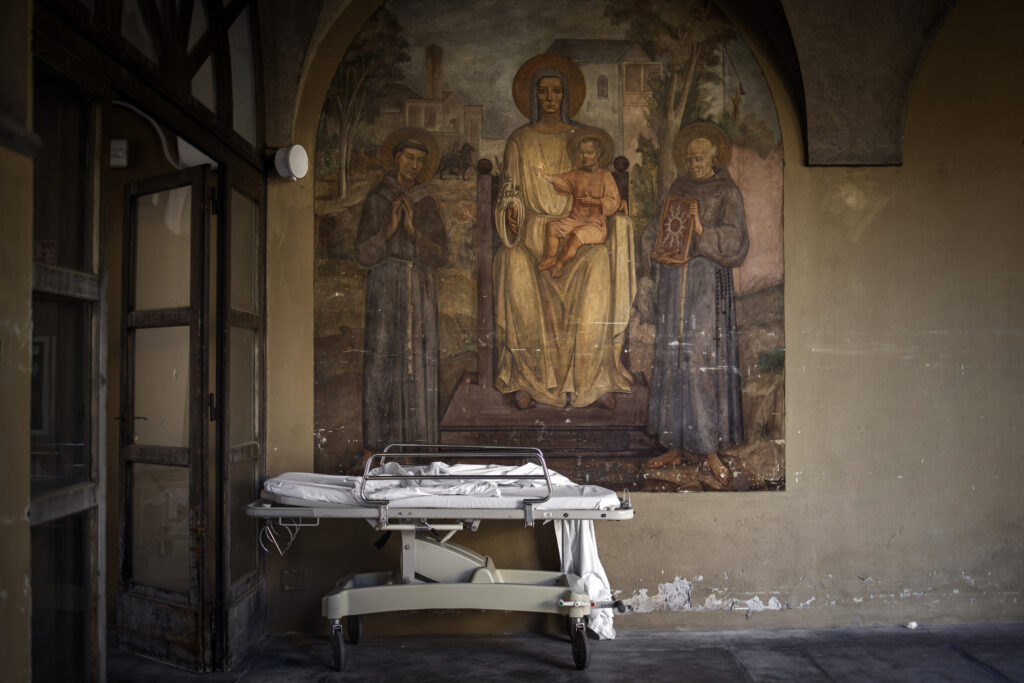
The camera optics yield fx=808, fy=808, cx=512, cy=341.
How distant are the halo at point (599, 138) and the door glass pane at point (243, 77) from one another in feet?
7.31

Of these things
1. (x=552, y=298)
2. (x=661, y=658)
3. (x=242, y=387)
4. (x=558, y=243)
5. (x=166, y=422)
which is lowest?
(x=661, y=658)

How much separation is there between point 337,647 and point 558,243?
303cm

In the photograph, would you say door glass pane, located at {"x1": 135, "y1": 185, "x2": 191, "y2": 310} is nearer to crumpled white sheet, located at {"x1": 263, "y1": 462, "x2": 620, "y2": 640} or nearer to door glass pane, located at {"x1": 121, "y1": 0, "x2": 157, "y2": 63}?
door glass pane, located at {"x1": 121, "y1": 0, "x2": 157, "y2": 63}

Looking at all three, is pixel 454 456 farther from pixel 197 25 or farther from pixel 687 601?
pixel 197 25

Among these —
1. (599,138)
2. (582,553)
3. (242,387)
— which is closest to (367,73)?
(599,138)

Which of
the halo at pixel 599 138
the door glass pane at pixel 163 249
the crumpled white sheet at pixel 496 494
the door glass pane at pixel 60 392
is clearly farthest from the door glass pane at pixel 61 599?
the halo at pixel 599 138

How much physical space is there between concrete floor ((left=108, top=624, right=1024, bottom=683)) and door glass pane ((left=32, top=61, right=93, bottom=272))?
2718 millimetres

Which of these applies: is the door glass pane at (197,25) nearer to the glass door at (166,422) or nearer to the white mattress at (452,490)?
the glass door at (166,422)

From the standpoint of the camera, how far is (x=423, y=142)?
5773 mm

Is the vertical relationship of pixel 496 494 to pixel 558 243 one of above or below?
below

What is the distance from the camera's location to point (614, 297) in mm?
5730

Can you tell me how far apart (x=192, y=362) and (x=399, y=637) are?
2302 mm

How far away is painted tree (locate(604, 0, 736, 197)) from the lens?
577cm

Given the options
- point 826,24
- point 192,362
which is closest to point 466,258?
point 192,362
